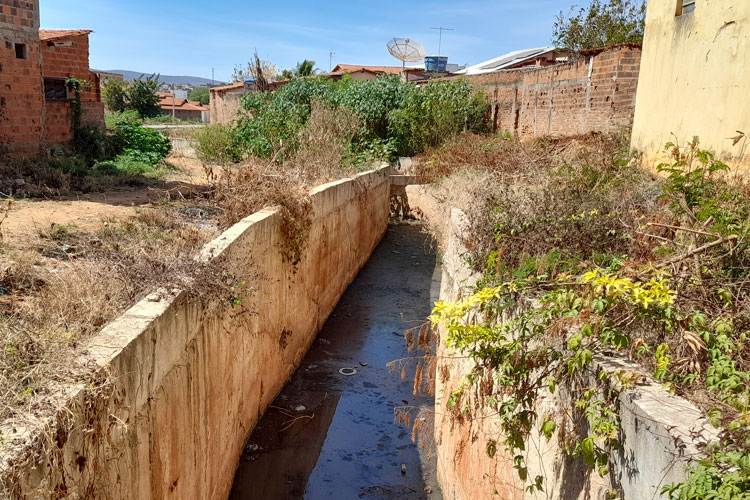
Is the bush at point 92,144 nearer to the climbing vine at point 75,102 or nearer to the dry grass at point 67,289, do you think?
the climbing vine at point 75,102

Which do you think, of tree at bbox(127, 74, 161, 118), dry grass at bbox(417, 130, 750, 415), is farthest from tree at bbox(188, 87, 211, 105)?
dry grass at bbox(417, 130, 750, 415)

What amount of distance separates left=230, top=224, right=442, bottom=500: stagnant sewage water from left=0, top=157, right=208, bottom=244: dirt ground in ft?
10.6

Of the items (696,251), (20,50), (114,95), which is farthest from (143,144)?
(114,95)

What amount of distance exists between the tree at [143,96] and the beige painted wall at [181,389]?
3703 cm

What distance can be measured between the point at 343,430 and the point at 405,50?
30.1 metres

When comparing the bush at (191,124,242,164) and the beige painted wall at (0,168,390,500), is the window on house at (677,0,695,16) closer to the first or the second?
the beige painted wall at (0,168,390,500)

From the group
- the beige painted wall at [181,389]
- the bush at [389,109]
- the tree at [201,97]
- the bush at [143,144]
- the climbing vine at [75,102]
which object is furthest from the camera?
the tree at [201,97]

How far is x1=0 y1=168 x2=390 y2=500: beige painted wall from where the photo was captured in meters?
2.71

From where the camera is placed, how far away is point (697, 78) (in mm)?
6895

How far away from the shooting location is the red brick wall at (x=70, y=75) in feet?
48.4

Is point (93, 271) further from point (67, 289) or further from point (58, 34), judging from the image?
point (58, 34)

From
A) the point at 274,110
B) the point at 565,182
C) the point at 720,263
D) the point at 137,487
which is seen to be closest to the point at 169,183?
the point at 274,110

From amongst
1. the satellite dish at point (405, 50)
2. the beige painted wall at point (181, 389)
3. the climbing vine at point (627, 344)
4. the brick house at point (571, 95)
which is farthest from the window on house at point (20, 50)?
the satellite dish at point (405, 50)

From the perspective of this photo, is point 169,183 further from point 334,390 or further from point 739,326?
point 739,326
